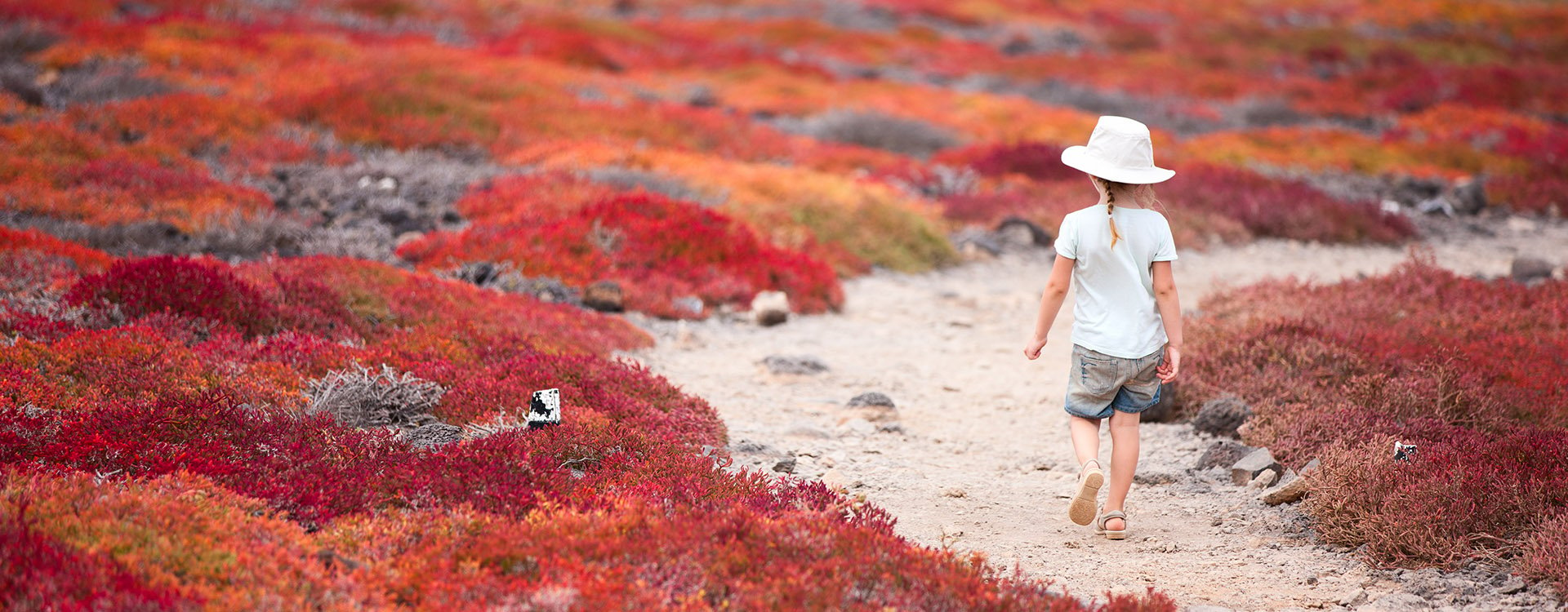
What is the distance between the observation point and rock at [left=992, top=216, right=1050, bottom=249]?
15.0m

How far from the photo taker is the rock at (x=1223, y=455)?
6242 mm

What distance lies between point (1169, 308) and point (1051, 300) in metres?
0.56

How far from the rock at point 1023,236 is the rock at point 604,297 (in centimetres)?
668

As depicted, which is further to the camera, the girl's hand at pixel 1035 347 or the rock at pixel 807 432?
the rock at pixel 807 432

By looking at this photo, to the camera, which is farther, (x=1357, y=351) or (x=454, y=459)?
(x=1357, y=351)

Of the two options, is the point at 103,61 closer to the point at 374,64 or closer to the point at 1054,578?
the point at 374,64

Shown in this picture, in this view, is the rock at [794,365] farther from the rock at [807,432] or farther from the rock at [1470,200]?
the rock at [1470,200]

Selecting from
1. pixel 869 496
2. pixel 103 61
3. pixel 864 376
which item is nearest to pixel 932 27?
pixel 103 61

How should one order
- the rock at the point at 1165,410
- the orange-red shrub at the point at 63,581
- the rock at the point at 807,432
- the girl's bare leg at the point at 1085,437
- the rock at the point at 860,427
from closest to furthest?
the orange-red shrub at the point at 63,581 < the girl's bare leg at the point at 1085,437 < the rock at the point at 807,432 < the rock at the point at 860,427 < the rock at the point at 1165,410

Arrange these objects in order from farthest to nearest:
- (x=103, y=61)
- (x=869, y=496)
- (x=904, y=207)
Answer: (x=103, y=61) < (x=904, y=207) < (x=869, y=496)

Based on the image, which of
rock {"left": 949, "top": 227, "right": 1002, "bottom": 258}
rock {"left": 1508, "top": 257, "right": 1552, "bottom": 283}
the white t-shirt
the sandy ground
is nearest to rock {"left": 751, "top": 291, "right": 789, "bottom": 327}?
A: the sandy ground

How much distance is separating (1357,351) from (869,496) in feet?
12.1

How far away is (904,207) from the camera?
1484cm

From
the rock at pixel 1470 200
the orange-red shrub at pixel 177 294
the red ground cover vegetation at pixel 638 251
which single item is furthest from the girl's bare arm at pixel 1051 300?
the rock at pixel 1470 200
